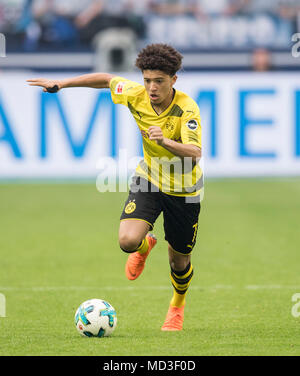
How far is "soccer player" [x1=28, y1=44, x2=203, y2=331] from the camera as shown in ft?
20.9

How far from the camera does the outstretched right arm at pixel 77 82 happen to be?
22.0 ft

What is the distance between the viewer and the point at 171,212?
264 inches

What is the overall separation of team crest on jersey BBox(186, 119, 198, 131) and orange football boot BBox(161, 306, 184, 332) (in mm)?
1559

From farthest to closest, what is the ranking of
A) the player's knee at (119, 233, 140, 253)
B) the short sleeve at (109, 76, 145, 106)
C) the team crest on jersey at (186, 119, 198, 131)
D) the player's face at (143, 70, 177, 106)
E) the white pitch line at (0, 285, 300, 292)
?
the white pitch line at (0, 285, 300, 292) < the short sleeve at (109, 76, 145, 106) < the player's knee at (119, 233, 140, 253) < the player's face at (143, 70, 177, 106) < the team crest on jersey at (186, 119, 198, 131)

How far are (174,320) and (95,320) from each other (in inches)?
31.4

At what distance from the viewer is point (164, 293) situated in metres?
8.44

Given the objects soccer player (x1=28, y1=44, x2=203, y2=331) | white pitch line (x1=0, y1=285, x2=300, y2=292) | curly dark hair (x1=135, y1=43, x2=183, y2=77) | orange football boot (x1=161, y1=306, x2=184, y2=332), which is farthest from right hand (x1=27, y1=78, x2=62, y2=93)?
white pitch line (x1=0, y1=285, x2=300, y2=292)

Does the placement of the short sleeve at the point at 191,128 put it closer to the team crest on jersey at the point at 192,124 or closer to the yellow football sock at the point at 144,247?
the team crest on jersey at the point at 192,124

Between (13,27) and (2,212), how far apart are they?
8976mm

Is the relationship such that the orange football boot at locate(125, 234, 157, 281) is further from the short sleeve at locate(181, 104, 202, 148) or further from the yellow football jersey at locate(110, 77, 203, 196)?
the short sleeve at locate(181, 104, 202, 148)

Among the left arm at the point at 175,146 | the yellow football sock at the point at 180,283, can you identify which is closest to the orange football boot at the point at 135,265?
the yellow football sock at the point at 180,283

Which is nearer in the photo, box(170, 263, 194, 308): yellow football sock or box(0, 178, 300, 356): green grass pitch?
box(0, 178, 300, 356): green grass pitch
